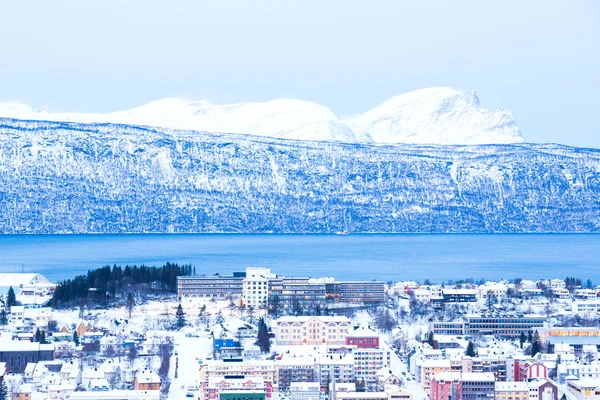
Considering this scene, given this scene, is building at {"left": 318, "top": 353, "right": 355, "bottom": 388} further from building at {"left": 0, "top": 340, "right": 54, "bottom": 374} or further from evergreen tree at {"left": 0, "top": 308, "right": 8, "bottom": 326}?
evergreen tree at {"left": 0, "top": 308, "right": 8, "bottom": 326}

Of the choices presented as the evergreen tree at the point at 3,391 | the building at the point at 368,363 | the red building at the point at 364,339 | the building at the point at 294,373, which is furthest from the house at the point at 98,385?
the red building at the point at 364,339

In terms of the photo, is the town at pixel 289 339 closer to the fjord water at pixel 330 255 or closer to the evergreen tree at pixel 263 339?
the evergreen tree at pixel 263 339

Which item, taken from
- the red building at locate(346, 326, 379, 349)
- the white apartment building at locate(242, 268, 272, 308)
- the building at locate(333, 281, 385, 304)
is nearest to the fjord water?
the building at locate(333, 281, 385, 304)

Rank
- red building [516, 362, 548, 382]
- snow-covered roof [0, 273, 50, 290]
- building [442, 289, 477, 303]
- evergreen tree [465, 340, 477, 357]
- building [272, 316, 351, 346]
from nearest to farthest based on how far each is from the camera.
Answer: red building [516, 362, 548, 382] → evergreen tree [465, 340, 477, 357] → building [272, 316, 351, 346] → building [442, 289, 477, 303] → snow-covered roof [0, 273, 50, 290]

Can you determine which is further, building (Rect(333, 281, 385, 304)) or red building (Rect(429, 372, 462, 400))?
building (Rect(333, 281, 385, 304))

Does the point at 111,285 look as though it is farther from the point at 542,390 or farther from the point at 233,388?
the point at 542,390

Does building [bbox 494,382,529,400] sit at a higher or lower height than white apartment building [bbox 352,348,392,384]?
lower
